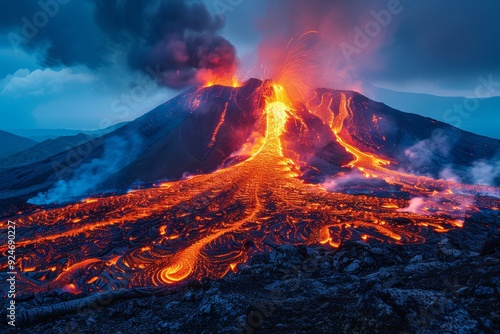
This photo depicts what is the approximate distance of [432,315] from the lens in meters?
3.39

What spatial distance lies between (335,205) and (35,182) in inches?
1329

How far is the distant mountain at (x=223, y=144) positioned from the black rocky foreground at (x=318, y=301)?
716 inches

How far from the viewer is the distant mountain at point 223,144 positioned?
2919 cm

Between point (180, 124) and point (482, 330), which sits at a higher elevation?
point (180, 124)

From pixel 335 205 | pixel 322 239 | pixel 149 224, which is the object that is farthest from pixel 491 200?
pixel 149 224

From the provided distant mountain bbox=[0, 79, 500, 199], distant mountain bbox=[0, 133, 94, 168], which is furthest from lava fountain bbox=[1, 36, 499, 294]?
distant mountain bbox=[0, 133, 94, 168]

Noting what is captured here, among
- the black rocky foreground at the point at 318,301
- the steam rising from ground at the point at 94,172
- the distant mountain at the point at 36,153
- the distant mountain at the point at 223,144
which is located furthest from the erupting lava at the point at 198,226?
the distant mountain at the point at 36,153

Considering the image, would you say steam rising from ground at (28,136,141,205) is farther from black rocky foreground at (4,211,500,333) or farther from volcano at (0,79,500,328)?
black rocky foreground at (4,211,500,333)

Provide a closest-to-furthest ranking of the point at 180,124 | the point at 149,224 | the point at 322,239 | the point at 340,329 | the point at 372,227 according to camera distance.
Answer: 1. the point at 340,329
2. the point at 322,239
3. the point at 372,227
4. the point at 149,224
5. the point at 180,124

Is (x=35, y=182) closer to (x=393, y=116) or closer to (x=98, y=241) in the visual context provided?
(x=98, y=241)

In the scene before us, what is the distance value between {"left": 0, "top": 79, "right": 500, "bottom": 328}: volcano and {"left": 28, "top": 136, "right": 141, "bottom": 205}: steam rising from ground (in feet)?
0.71

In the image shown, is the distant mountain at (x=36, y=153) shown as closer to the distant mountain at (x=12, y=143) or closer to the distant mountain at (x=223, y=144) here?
the distant mountain at (x=223, y=144)

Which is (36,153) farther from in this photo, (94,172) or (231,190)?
(231,190)

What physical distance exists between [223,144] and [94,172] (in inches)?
610
